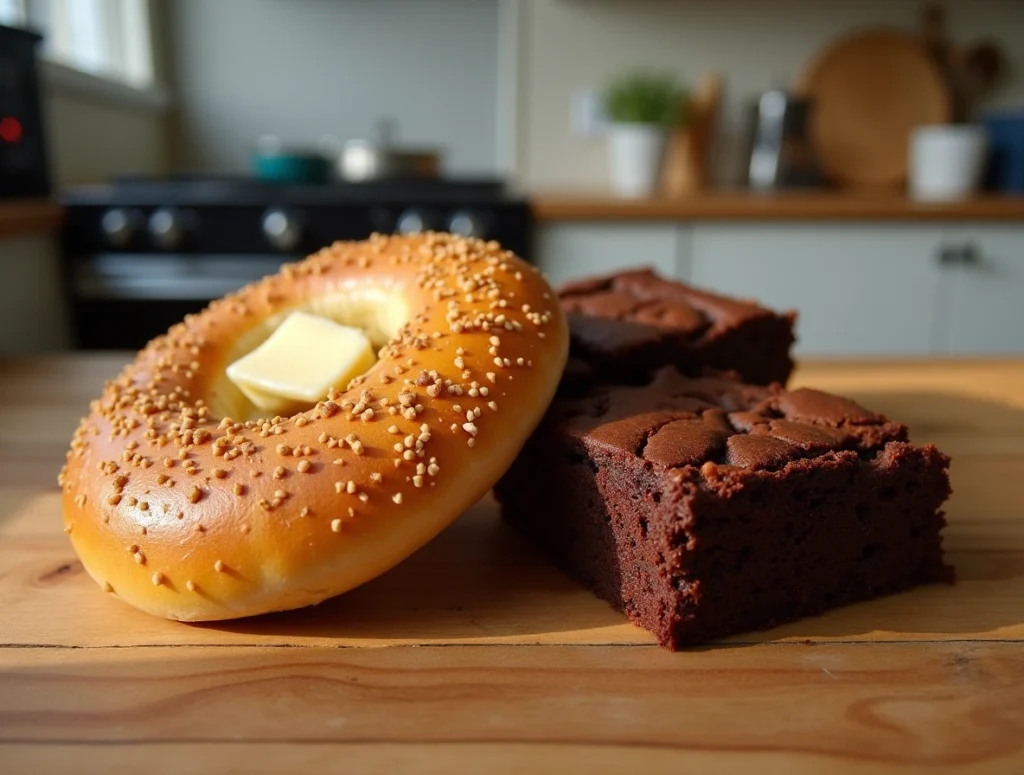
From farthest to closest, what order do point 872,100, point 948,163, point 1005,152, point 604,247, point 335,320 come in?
1. point 872,100
2. point 1005,152
3. point 948,163
4. point 604,247
5. point 335,320

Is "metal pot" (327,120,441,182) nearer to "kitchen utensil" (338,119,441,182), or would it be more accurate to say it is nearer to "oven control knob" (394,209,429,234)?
"kitchen utensil" (338,119,441,182)

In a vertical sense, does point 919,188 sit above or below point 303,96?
below

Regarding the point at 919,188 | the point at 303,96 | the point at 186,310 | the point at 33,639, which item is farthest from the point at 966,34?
the point at 33,639

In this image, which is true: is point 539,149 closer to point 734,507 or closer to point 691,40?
point 691,40

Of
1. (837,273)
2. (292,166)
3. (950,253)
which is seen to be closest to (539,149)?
(292,166)

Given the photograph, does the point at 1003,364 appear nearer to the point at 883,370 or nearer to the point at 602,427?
the point at 883,370

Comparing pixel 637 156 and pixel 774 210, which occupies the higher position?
pixel 637 156
